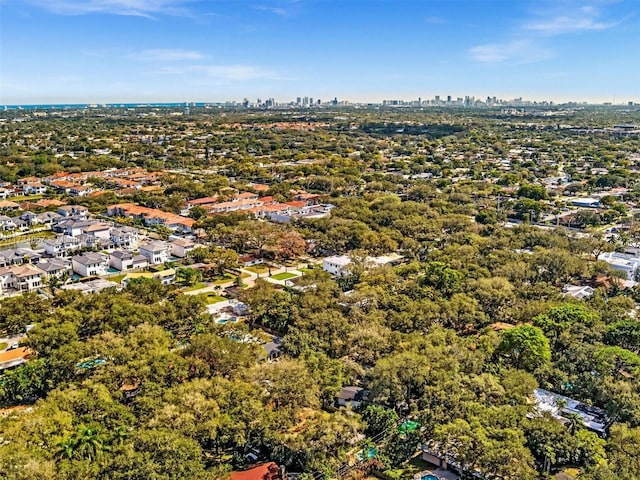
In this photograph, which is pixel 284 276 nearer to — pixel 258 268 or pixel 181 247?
pixel 258 268

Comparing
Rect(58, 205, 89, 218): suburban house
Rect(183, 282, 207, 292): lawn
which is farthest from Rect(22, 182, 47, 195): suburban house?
Rect(183, 282, 207, 292): lawn

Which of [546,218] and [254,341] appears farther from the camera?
[546,218]

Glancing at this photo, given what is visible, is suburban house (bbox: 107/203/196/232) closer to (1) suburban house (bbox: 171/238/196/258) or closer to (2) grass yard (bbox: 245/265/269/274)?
(1) suburban house (bbox: 171/238/196/258)

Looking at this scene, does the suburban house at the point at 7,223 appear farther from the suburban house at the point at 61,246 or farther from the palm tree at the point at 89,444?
the palm tree at the point at 89,444

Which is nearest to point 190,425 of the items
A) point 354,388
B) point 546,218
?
point 354,388


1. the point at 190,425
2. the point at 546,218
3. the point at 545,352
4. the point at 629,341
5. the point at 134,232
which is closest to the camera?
the point at 190,425

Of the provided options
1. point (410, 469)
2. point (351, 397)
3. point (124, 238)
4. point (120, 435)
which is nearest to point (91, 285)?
point (124, 238)

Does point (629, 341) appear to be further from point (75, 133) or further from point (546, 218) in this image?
point (75, 133)
